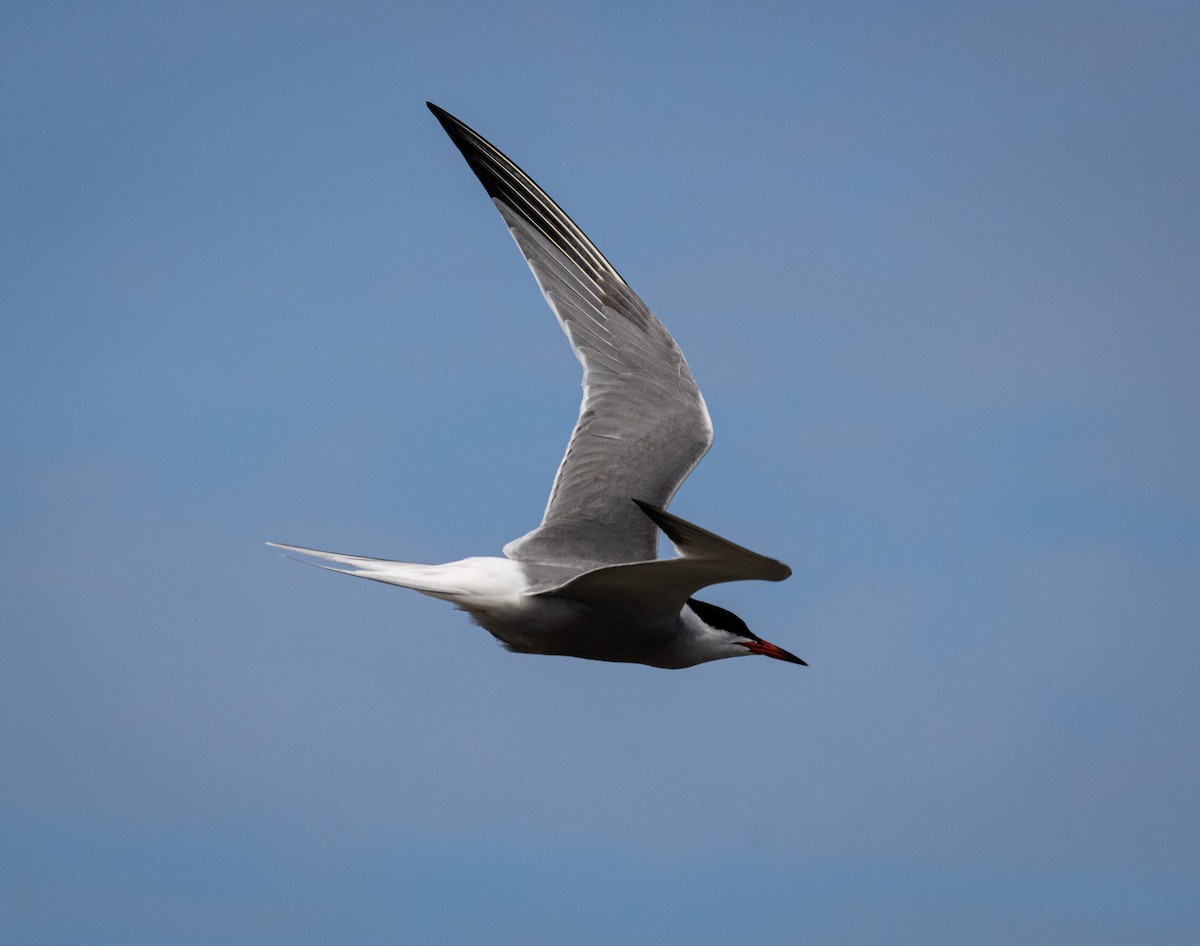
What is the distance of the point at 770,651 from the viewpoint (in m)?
8.95

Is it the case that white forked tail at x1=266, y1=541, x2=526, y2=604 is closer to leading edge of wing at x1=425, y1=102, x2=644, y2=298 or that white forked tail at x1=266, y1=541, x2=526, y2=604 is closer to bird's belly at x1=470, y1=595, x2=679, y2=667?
bird's belly at x1=470, y1=595, x2=679, y2=667

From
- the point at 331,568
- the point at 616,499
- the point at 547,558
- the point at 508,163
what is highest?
the point at 508,163

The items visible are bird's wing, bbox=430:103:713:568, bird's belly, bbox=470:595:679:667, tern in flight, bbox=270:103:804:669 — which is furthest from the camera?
bird's wing, bbox=430:103:713:568

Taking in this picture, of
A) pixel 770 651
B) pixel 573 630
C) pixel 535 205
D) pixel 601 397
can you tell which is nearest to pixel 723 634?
pixel 770 651

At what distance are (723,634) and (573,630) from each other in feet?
4.20

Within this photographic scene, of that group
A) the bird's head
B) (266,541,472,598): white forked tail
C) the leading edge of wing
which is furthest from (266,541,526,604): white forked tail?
the leading edge of wing

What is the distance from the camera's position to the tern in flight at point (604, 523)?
23.7 feet

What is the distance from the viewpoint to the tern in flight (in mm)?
7227

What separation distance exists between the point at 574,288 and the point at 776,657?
285cm

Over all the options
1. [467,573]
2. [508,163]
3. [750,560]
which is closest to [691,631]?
[467,573]

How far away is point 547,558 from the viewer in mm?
8164

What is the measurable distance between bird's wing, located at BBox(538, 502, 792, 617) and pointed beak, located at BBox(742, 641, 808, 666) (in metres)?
1.23

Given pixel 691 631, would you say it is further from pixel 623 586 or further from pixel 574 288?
pixel 574 288

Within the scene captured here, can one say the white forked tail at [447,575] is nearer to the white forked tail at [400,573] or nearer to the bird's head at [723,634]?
the white forked tail at [400,573]
